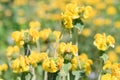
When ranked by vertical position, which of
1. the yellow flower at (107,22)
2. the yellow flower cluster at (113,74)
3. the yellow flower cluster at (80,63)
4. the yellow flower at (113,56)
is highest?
A: the yellow flower cluster at (113,74)

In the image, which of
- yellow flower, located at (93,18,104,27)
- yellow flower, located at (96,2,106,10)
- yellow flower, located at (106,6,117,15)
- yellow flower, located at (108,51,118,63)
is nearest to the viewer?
yellow flower, located at (108,51,118,63)

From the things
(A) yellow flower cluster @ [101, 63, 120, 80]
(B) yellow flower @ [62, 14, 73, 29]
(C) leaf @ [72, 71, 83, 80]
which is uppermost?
(B) yellow flower @ [62, 14, 73, 29]

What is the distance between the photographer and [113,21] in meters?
5.29

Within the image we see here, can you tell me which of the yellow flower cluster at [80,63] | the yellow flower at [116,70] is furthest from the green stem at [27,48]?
the yellow flower at [116,70]

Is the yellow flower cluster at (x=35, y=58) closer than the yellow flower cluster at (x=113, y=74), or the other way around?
the yellow flower cluster at (x=113, y=74)

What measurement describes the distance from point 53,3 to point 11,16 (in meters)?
0.50

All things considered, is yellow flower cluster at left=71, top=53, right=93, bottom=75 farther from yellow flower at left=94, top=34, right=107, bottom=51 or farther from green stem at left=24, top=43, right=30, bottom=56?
green stem at left=24, top=43, right=30, bottom=56

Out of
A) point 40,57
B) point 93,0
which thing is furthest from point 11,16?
point 40,57

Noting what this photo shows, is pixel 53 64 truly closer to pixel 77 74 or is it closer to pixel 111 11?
pixel 77 74

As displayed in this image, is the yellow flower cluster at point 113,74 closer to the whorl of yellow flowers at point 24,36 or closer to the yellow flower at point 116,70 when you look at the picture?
the yellow flower at point 116,70

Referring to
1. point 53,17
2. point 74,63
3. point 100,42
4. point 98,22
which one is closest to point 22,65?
point 74,63

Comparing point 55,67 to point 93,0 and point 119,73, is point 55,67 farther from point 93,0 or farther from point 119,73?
point 93,0

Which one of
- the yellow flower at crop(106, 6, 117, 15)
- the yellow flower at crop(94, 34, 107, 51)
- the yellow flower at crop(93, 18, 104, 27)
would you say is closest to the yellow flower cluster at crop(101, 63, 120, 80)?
the yellow flower at crop(94, 34, 107, 51)

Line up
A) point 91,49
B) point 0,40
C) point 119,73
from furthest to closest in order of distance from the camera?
point 0,40 → point 91,49 → point 119,73
